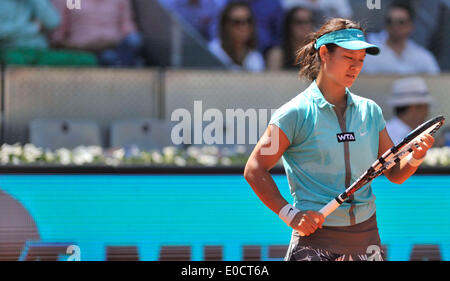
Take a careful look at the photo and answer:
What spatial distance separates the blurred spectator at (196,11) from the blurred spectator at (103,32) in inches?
18.4

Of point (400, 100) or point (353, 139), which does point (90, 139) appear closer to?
point (400, 100)

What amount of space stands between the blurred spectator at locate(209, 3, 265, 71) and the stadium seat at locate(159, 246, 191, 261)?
2.70 meters

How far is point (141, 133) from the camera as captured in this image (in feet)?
16.9

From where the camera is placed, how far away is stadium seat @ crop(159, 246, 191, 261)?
403 centimetres

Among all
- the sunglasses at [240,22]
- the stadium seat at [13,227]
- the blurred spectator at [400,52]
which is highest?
the sunglasses at [240,22]

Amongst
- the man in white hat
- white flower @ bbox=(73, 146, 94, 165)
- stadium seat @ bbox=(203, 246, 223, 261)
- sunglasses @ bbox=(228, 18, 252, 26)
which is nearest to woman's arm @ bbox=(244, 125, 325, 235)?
stadium seat @ bbox=(203, 246, 223, 261)

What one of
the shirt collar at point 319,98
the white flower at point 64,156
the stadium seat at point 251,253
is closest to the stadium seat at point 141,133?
the white flower at point 64,156

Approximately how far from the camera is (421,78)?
554cm

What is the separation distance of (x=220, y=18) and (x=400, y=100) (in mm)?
2135

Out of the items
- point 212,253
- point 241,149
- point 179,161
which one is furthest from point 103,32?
point 212,253

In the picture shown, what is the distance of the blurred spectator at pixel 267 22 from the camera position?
652 cm

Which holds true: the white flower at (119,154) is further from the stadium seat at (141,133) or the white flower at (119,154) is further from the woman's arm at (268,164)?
the woman's arm at (268,164)

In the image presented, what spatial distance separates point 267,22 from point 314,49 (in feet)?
13.3
